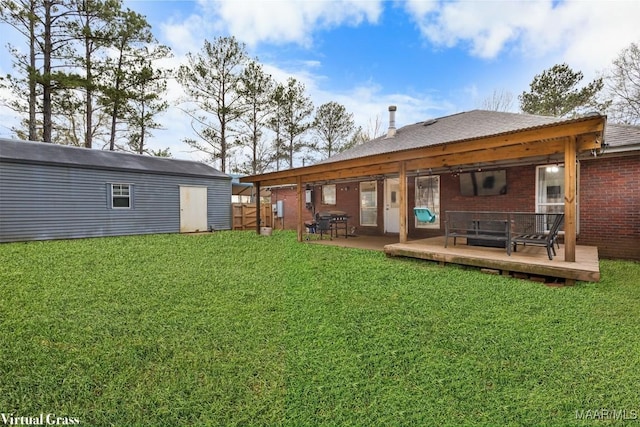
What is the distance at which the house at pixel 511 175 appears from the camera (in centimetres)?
479

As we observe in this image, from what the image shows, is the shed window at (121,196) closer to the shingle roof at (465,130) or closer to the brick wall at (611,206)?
the shingle roof at (465,130)

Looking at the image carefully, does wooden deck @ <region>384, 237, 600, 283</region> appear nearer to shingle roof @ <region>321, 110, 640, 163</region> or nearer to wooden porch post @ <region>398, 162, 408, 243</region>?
wooden porch post @ <region>398, 162, 408, 243</region>

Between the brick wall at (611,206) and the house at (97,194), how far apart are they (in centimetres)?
1365

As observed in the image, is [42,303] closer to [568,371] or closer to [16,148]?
[568,371]

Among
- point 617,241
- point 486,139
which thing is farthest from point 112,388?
point 617,241

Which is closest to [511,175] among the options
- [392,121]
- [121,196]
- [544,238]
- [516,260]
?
[544,238]

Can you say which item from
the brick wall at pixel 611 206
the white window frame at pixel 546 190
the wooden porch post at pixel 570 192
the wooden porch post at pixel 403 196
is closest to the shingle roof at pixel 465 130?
the brick wall at pixel 611 206

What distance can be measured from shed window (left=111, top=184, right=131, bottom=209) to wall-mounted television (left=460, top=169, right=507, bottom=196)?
40.6ft

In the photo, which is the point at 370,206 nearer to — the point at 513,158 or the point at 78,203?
the point at 513,158

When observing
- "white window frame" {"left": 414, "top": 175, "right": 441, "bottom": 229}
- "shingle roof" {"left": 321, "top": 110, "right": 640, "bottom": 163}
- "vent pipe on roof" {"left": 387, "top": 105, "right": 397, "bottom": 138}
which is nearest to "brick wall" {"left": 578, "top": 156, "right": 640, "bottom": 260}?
"shingle roof" {"left": 321, "top": 110, "right": 640, "bottom": 163}

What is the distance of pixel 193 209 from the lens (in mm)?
13664

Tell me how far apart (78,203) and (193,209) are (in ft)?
13.8

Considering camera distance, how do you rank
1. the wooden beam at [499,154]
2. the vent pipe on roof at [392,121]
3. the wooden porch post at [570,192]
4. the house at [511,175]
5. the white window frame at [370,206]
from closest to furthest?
the wooden porch post at [570,192]
the house at [511,175]
the wooden beam at [499,154]
the white window frame at [370,206]
the vent pipe on roof at [392,121]

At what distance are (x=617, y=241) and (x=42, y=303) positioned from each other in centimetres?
1049
